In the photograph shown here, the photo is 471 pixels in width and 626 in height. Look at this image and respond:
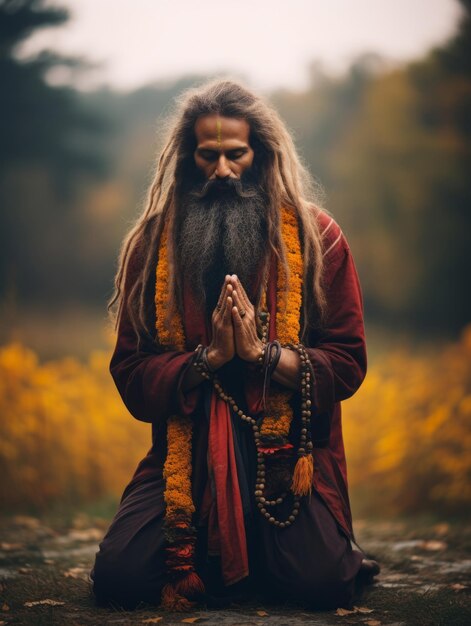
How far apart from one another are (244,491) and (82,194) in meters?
4.82

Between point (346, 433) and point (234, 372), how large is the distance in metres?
3.97

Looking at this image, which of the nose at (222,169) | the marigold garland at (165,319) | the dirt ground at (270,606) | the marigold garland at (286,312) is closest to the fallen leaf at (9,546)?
the dirt ground at (270,606)

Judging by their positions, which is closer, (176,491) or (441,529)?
(176,491)

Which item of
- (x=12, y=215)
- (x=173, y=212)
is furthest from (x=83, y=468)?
(x=173, y=212)

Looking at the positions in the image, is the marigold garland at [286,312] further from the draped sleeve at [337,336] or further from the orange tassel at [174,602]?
the orange tassel at [174,602]

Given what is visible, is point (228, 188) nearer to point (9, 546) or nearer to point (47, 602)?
point (47, 602)

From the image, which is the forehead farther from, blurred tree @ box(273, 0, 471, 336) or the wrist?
blurred tree @ box(273, 0, 471, 336)

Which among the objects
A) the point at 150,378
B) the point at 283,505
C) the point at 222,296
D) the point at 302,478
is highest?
the point at 222,296

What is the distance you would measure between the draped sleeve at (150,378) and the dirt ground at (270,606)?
872 millimetres

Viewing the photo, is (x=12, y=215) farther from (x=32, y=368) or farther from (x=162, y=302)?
(x=162, y=302)

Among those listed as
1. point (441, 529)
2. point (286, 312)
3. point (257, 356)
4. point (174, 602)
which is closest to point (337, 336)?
point (286, 312)

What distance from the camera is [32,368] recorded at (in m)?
7.42

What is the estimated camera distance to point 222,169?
4.05 meters

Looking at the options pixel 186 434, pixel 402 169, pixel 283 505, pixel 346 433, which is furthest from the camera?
pixel 402 169
